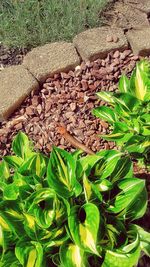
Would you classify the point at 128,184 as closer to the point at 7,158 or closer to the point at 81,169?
the point at 81,169

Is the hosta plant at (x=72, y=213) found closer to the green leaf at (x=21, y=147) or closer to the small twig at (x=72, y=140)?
the green leaf at (x=21, y=147)

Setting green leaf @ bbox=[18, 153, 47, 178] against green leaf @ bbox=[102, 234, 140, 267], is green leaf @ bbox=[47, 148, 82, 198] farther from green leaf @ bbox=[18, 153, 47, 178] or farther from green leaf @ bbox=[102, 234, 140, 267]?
green leaf @ bbox=[102, 234, 140, 267]

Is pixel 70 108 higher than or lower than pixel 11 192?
lower

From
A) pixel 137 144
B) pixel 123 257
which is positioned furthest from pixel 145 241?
pixel 137 144

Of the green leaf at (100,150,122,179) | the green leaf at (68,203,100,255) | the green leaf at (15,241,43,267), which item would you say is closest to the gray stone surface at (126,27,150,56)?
the green leaf at (100,150,122,179)

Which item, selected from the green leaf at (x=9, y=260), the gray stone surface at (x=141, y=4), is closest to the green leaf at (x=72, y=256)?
the green leaf at (x=9, y=260)

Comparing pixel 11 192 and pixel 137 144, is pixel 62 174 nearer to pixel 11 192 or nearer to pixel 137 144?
pixel 11 192
